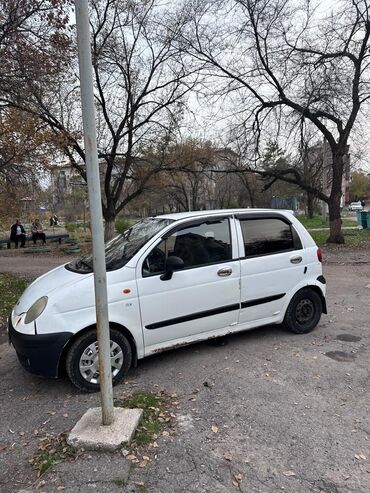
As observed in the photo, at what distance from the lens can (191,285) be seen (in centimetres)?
425

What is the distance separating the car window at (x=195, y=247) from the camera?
4.18 m

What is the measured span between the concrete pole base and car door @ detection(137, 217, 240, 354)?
1005mm

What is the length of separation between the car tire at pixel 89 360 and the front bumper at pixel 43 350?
0.13 m

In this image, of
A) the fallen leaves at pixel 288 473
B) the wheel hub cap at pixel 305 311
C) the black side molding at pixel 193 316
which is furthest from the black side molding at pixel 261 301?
the fallen leaves at pixel 288 473

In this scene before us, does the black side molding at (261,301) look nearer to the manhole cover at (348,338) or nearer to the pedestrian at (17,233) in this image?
the manhole cover at (348,338)

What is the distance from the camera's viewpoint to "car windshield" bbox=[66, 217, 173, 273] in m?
4.17

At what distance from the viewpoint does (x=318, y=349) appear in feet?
15.3

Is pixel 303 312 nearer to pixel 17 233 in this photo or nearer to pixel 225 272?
pixel 225 272

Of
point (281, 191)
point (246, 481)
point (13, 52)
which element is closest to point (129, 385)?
point (246, 481)

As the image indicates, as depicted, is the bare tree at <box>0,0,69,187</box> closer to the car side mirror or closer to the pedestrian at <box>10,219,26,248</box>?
the car side mirror

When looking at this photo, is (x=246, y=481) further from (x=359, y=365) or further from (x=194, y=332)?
(x=359, y=365)

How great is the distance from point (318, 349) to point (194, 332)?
1566 mm

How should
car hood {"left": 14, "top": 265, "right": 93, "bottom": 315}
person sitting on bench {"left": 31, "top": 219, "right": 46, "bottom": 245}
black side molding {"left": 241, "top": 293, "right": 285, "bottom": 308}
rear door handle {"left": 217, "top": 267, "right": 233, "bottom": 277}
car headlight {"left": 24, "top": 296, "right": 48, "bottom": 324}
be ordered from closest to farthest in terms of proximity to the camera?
car headlight {"left": 24, "top": 296, "right": 48, "bottom": 324}
car hood {"left": 14, "top": 265, "right": 93, "bottom": 315}
rear door handle {"left": 217, "top": 267, "right": 233, "bottom": 277}
black side molding {"left": 241, "top": 293, "right": 285, "bottom": 308}
person sitting on bench {"left": 31, "top": 219, "right": 46, "bottom": 245}

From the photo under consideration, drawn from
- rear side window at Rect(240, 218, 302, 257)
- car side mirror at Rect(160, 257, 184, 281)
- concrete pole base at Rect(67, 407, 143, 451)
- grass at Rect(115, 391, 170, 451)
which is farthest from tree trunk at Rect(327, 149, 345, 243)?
concrete pole base at Rect(67, 407, 143, 451)
